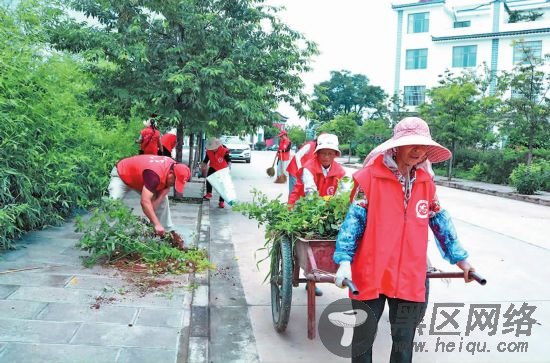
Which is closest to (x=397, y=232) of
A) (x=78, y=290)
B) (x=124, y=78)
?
(x=78, y=290)

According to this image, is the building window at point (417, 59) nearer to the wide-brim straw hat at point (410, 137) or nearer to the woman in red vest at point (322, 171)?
the woman in red vest at point (322, 171)

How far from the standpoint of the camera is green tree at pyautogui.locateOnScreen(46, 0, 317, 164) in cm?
962

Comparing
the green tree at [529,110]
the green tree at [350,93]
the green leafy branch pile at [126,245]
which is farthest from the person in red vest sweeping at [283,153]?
the green tree at [350,93]

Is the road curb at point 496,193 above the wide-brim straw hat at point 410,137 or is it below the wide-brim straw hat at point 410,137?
below

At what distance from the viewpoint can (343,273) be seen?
8.93 feet

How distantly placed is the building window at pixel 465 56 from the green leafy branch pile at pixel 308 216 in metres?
37.7

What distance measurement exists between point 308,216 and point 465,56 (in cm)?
3850

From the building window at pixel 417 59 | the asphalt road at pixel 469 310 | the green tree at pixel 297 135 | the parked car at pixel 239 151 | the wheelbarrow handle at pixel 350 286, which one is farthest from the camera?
the green tree at pixel 297 135

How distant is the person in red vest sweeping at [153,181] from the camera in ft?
17.4

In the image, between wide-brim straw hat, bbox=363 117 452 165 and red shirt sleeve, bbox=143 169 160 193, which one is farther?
red shirt sleeve, bbox=143 169 160 193

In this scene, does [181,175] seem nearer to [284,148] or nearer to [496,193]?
[284,148]

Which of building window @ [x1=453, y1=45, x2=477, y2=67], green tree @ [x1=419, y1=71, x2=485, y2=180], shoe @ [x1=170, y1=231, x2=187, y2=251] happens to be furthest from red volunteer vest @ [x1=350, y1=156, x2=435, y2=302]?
building window @ [x1=453, y1=45, x2=477, y2=67]

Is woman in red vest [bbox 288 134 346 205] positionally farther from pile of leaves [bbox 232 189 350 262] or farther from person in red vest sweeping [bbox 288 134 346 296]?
pile of leaves [bbox 232 189 350 262]

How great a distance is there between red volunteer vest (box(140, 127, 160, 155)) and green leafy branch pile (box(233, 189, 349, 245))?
6526mm
